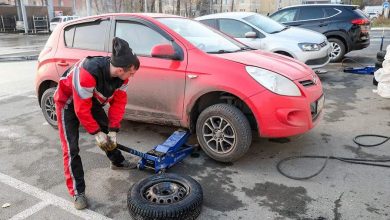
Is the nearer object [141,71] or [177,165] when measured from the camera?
[177,165]

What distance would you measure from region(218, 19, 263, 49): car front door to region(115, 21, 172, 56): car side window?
3.91 metres

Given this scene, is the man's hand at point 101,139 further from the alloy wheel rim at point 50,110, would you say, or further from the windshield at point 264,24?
the windshield at point 264,24

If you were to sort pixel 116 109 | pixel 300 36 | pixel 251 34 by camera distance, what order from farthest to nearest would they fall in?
pixel 300 36, pixel 251 34, pixel 116 109

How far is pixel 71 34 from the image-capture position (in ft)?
16.2

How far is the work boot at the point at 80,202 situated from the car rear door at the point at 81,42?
2.03 metres

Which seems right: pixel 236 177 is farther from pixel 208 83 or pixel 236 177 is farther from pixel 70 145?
pixel 70 145

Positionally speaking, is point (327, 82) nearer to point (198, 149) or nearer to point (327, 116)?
point (327, 116)

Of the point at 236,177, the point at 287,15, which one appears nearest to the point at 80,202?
the point at 236,177

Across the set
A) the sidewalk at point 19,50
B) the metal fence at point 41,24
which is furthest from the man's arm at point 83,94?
the metal fence at point 41,24

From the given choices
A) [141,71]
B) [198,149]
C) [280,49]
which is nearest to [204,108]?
[198,149]

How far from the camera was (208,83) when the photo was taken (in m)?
3.80

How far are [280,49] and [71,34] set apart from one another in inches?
176

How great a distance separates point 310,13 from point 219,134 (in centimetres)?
776

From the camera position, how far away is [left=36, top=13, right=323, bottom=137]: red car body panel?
3.60 meters
